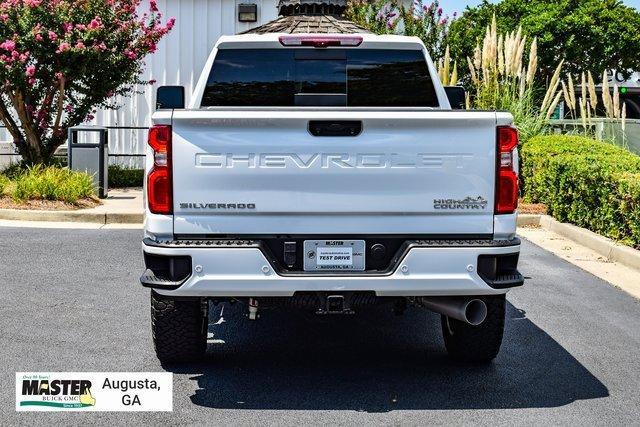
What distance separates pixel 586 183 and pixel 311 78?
5967 millimetres

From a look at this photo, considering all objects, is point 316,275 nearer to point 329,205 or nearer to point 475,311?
point 329,205

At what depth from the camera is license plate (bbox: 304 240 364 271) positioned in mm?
5484

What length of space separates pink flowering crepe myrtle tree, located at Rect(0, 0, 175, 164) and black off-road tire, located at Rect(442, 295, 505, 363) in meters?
11.5

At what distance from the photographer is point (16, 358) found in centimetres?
634

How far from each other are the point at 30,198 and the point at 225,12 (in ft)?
28.0

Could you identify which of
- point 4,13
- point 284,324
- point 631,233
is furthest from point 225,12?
point 284,324

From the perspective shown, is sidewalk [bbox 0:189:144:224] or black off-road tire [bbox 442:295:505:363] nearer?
black off-road tire [bbox 442:295:505:363]

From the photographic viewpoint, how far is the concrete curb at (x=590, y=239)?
1034cm

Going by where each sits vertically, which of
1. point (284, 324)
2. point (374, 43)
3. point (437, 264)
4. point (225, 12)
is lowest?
point (284, 324)

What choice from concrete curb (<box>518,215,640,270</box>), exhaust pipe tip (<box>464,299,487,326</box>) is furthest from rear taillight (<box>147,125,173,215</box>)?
concrete curb (<box>518,215,640,270</box>)

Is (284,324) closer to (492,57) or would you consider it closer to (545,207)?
(545,207)

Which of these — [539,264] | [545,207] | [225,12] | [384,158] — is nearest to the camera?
[384,158]

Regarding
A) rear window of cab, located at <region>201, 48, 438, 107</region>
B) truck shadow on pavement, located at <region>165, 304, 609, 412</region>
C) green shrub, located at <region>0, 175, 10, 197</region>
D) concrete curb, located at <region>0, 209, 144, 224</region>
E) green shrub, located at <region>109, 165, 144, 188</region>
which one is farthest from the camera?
green shrub, located at <region>109, 165, 144, 188</region>

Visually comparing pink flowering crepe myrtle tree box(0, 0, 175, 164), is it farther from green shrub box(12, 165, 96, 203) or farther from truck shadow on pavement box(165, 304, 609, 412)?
truck shadow on pavement box(165, 304, 609, 412)
